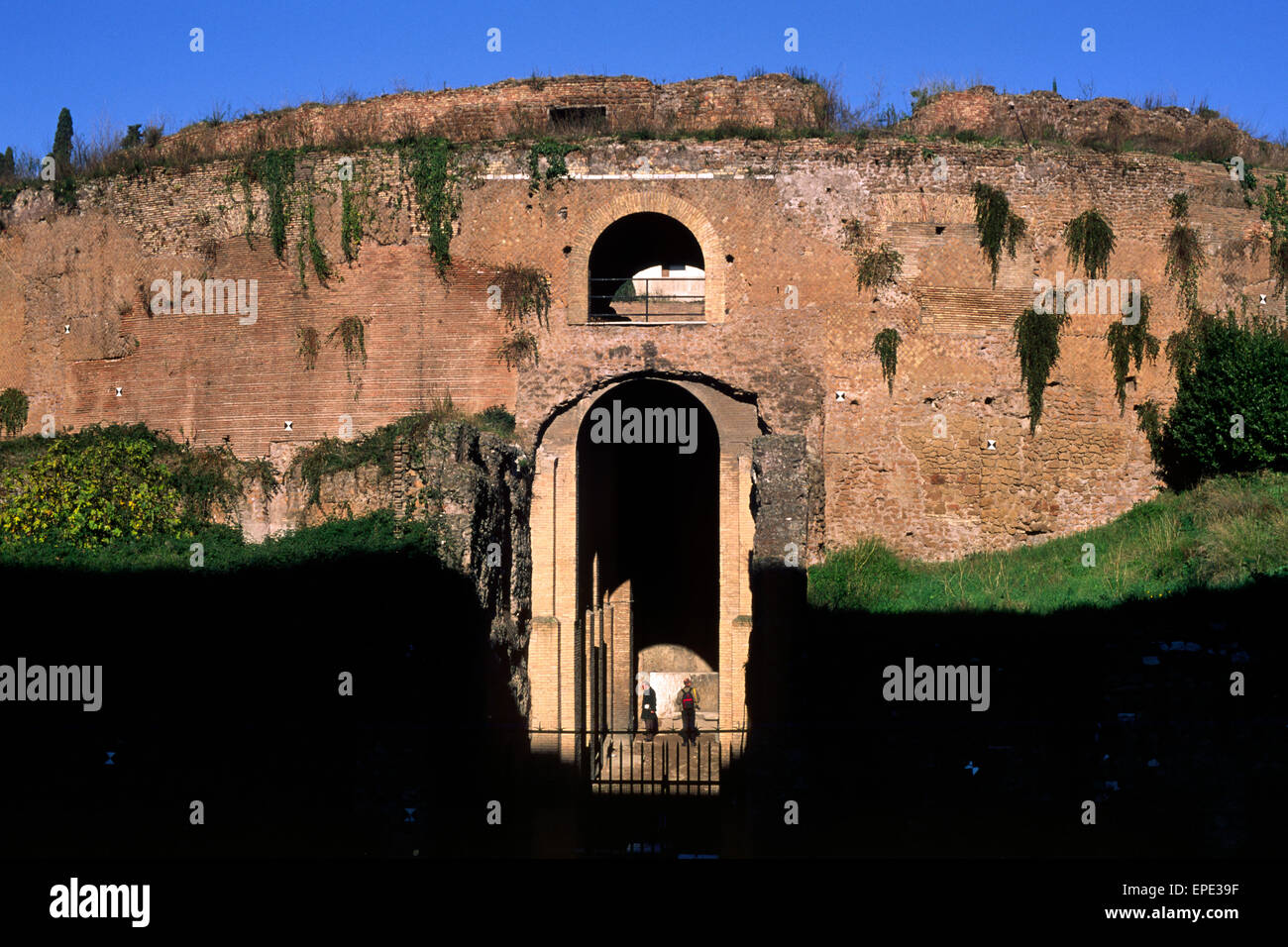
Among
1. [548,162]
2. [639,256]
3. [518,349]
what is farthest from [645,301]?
[518,349]

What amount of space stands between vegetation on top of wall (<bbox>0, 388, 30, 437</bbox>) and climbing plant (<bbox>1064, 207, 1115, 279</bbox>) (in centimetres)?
1364

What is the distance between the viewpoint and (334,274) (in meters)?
15.7

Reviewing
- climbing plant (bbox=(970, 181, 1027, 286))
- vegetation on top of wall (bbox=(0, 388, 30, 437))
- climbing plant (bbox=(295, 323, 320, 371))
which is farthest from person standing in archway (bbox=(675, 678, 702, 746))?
vegetation on top of wall (bbox=(0, 388, 30, 437))

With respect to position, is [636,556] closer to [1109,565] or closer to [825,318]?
[825,318]

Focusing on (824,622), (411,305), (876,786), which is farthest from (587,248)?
(876,786)

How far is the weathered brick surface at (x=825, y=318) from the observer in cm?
1520

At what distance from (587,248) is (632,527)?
5800 mm

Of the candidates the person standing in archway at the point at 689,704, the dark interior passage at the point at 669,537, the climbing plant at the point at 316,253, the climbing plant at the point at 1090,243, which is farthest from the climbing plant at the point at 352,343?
→ the climbing plant at the point at 1090,243

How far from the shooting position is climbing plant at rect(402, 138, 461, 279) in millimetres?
15414

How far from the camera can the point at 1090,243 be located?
50.4 feet

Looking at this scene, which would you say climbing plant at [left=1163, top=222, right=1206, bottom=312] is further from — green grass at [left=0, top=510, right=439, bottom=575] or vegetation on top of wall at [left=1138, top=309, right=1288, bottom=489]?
green grass at [left=0, top=510, right=439, bottom=575]

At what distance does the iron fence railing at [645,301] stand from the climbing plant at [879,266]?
2092 millimetres

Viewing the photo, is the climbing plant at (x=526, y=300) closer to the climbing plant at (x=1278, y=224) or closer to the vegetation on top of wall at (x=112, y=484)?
the vegetation on top of wall at (x=112, y=484)
